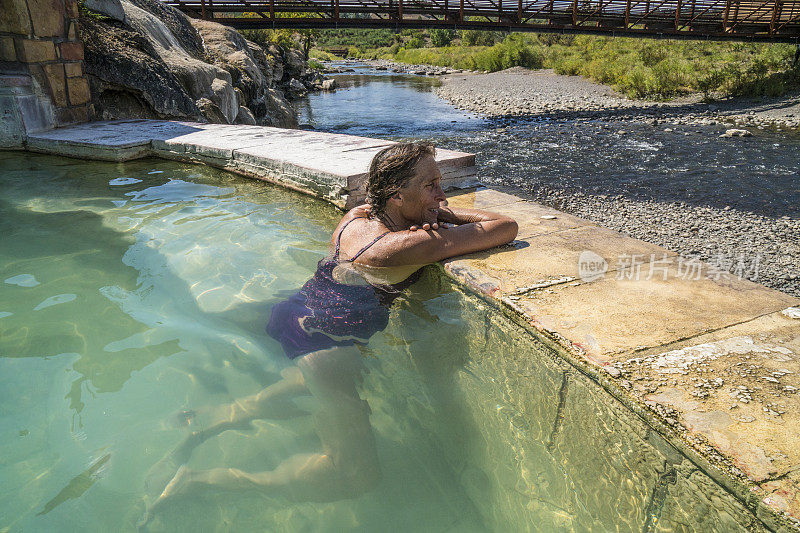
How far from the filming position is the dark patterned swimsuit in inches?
88.8

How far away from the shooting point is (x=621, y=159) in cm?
865

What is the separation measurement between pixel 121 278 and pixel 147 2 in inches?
358

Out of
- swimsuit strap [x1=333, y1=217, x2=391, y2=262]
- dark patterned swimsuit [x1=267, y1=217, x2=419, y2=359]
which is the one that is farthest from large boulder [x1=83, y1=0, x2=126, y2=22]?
dark patterned swimsuit [x1=267, y1=217, x2=419, y2=359]

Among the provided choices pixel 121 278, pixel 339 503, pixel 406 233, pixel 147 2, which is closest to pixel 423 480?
pixel 339 503

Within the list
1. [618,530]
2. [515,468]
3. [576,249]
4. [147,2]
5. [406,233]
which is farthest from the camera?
[147,2]

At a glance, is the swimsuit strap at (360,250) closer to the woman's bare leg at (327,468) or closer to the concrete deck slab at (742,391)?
the woman's bare leg at (327,468)

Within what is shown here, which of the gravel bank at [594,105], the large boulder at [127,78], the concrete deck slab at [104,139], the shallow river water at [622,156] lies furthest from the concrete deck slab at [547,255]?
the gravel bank at [594,105]

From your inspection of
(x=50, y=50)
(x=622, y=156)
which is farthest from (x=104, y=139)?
(x=622, y=156)

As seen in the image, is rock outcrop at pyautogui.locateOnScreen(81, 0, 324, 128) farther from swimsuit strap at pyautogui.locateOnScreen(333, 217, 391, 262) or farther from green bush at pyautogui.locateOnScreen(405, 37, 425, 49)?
green bush at pyautogui.locateOnScreen(405, 37, 425, 49)

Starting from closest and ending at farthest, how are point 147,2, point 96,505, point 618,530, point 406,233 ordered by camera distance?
point 618,530 → point 96,505 → point 406,233 → point 147,2

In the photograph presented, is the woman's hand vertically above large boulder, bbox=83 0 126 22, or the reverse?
large boulder, bbox=83 0 126 22

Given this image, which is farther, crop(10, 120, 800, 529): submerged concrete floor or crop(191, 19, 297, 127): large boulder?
crop(191, 19, 297, 127): large boulder

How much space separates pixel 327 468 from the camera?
1.71m

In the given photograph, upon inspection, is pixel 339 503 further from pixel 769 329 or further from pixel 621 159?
pixel 621 159
